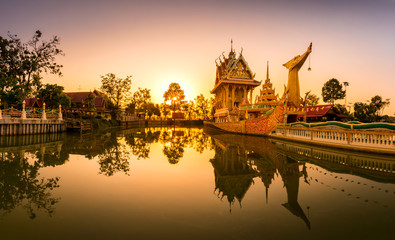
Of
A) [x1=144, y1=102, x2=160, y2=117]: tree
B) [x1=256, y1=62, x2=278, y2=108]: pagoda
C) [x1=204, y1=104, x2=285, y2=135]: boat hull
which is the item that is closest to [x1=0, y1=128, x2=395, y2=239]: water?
[x1=204, y1=104, x2=285, y2=135]: boat hull

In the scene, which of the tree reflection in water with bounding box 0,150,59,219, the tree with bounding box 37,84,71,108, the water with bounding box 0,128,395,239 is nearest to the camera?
the water with bounding box 0,128,395,239

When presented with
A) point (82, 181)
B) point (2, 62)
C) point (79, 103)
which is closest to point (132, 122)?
point (79, 103)

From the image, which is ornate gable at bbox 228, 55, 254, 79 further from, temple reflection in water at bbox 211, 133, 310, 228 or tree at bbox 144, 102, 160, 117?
tree at bbox 144, 102, 160, 117

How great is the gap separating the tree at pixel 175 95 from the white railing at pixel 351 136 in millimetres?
55992

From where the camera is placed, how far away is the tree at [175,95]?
68750 millimetres

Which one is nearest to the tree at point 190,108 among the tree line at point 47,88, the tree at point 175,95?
the tree at point 175,95

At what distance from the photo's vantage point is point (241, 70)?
32.5 m

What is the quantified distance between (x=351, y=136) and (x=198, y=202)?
10.8m

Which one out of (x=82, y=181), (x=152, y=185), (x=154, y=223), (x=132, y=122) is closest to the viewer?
(x=154, y=223)

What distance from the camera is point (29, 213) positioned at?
357 cm

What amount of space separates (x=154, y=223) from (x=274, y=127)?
17504 millimetres

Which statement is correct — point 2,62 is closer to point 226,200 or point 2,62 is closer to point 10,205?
point 10,205

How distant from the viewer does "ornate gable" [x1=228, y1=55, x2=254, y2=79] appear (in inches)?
1260

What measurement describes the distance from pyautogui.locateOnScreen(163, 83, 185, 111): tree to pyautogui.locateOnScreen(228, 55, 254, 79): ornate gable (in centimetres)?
3842
